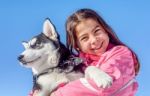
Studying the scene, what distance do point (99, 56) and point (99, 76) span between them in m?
0.22

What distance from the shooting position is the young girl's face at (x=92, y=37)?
4.92 feet

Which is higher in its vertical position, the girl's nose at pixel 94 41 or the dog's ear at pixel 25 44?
the dog's ear at pixel 25 44

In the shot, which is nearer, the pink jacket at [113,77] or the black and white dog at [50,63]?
the pink jacket at [113,77]

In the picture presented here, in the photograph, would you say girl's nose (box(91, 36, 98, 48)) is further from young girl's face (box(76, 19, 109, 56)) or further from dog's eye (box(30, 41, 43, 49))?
dog's eye (box(30, 41, 43, 49))

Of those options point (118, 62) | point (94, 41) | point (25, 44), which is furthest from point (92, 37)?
point (25, 44)

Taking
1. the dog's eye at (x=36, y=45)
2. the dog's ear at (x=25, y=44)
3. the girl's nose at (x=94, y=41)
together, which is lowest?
the girl's nose at (x=94, y=41)

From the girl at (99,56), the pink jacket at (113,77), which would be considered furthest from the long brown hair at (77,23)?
Result: the pink jacket at (113,77)

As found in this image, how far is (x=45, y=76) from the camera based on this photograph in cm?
149

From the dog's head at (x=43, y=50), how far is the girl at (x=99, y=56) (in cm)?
7

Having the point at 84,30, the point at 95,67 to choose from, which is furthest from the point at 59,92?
the point at 84,30

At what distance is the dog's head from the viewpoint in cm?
151

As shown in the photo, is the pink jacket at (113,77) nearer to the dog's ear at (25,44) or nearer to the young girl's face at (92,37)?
the young girl's face at (92,37)

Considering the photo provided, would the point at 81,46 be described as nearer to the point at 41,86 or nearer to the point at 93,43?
the point at 93,43

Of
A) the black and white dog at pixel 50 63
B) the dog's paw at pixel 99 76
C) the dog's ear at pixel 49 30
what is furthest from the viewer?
the dog's ear at pixel 49 30
